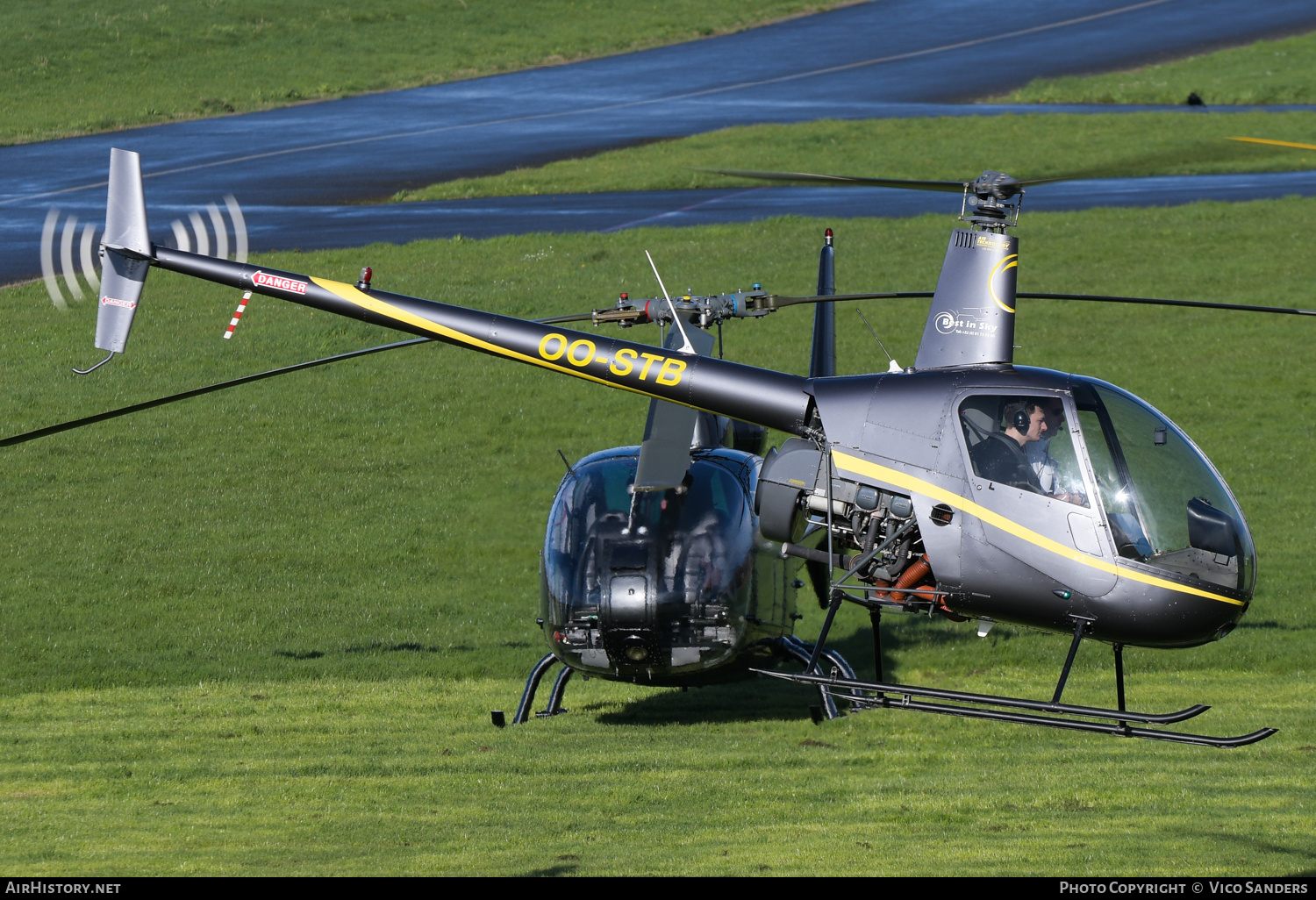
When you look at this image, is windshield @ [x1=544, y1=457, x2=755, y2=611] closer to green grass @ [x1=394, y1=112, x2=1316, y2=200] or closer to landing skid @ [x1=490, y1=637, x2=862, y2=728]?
landing skid @ [x1=490, y1=637, x2=862, y2=728]

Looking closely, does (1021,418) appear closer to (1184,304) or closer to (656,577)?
(1184,304)

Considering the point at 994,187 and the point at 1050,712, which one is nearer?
the point at 1050,712

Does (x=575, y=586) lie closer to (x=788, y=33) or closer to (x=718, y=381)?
(x=718, y=381)

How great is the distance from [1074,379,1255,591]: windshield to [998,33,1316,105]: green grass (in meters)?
46.5

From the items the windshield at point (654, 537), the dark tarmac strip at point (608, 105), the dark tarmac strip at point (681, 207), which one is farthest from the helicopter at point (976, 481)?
the dark tarmac strip at point (608, 105)

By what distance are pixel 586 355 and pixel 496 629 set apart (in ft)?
38.5

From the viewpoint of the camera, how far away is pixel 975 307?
1340 cm

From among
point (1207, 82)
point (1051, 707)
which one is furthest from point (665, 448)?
point (1207, 82)

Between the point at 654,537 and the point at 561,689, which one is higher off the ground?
the point at 654,537

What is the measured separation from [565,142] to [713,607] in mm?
35087

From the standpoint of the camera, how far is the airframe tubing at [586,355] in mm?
13719

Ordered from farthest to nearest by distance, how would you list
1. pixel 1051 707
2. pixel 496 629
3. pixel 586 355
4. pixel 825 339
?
pixel 496 629 < pixel 825 339 < pixel 586 355 < pixel 1051 707

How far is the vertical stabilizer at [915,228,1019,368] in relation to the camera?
13.3 metres

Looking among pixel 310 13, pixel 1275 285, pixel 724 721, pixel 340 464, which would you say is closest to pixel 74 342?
pixel 340 464
